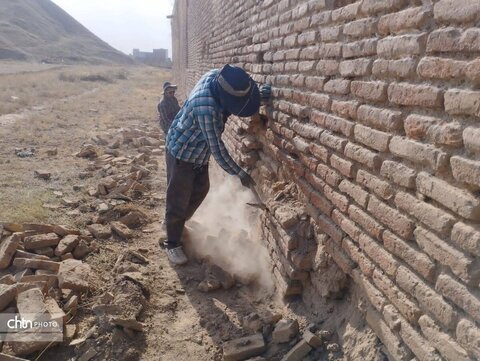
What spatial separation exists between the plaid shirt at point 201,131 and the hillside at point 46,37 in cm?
5574

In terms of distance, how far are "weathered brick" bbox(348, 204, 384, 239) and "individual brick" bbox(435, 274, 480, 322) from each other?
48 centimetres

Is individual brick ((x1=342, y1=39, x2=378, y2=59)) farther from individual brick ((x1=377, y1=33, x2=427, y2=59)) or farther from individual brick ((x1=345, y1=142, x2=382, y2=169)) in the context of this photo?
individual brick ((x1=345, y1=142, x2=382, y2=169))

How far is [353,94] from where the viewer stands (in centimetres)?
235

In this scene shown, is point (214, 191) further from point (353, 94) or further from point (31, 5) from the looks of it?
point (31, 5)

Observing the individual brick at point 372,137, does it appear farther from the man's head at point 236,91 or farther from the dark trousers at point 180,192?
the dark trousers at point 180,192

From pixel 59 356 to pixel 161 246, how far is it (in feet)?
6.16

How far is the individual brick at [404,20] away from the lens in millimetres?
1796

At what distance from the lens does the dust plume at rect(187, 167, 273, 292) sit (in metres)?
3.77

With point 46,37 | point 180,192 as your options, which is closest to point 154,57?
point 46,37

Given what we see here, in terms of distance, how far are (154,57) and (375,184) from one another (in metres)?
79.1

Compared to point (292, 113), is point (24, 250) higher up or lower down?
lower down

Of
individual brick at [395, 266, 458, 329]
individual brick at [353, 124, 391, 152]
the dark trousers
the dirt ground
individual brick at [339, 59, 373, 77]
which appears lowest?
the dirt ground

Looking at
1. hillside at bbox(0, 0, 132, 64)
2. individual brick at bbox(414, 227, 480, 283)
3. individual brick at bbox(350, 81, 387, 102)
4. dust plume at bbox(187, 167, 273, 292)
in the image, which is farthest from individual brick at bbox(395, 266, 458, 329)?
hillside at bbox(0, 0, 132, 64)

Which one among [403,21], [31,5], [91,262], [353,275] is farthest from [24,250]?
[31,5]
